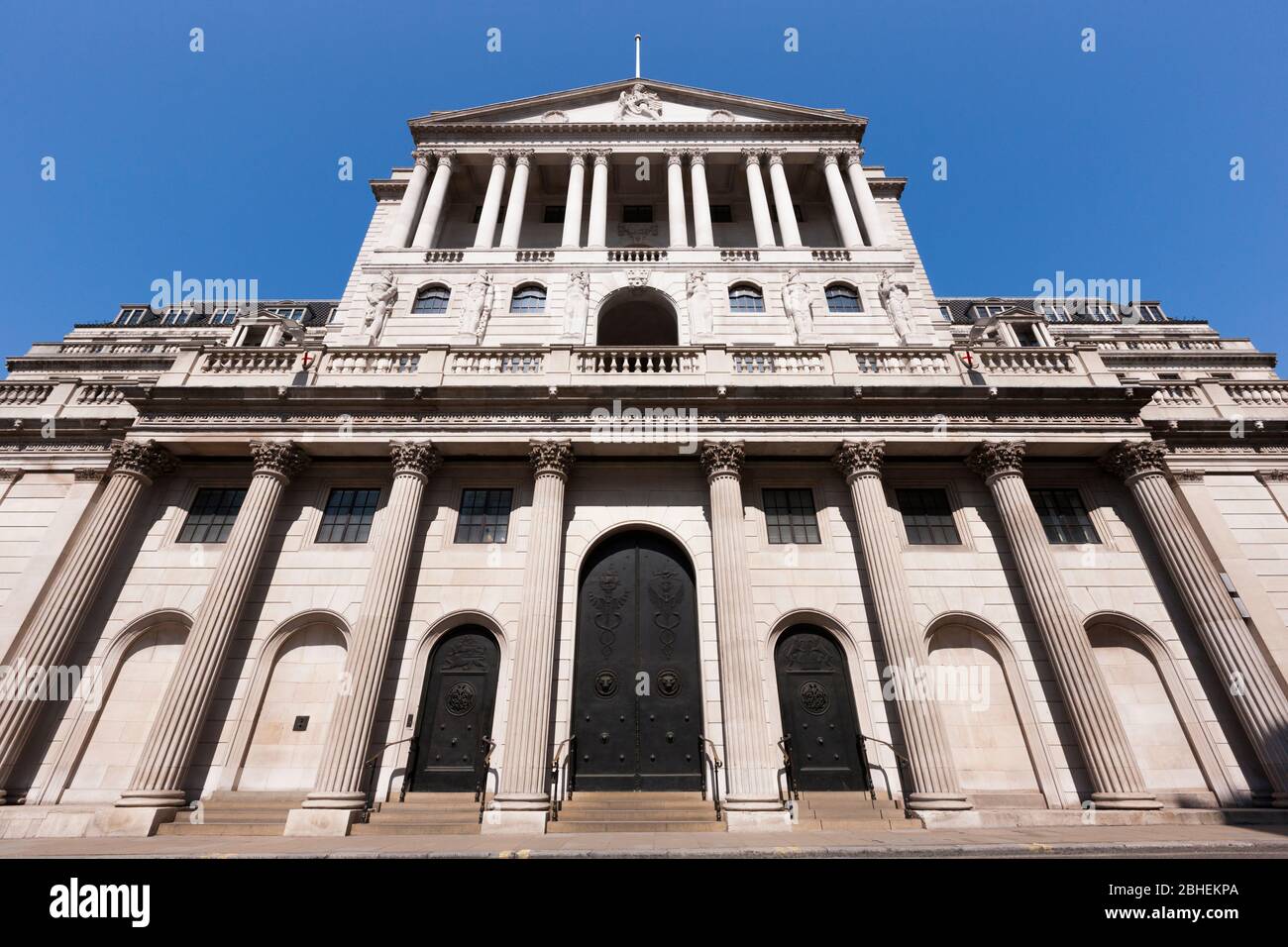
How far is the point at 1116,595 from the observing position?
1383cm

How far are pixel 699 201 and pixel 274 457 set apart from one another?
734 inches

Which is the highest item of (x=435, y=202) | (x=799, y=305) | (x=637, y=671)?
(x=435, y=202)

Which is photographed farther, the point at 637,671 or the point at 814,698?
the point at 637,671

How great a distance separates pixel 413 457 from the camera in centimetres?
1427

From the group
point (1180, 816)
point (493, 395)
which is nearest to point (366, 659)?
point (493, 395)

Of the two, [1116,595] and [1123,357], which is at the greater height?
[1123,357]

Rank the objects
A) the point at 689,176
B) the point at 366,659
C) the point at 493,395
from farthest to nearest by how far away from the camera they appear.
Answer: the point at 689,176
the point at 493,395
the point at 366,659

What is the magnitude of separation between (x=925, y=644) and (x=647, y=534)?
7.22 meters

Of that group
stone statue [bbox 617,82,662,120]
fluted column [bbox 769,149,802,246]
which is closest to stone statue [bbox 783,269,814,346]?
fluted column [bbox 769,149,802,246]

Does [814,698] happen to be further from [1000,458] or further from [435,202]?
[435,202]

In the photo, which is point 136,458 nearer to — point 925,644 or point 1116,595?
point 925,644

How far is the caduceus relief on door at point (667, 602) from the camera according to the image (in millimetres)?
13719

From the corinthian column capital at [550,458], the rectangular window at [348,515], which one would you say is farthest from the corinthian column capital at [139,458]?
the corinthian column capital at [550,458]

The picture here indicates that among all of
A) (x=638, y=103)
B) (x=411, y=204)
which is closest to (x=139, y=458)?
(x=411, y=204)
